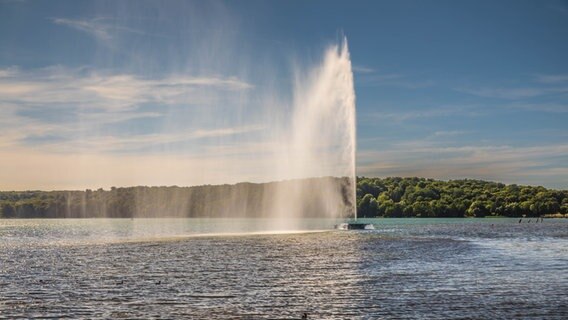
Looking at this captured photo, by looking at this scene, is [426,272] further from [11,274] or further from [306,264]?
[11,274]

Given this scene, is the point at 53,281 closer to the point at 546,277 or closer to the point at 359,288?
the point at 359,288

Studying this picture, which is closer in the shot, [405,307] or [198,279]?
[405,307]

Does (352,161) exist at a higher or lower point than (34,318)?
higher

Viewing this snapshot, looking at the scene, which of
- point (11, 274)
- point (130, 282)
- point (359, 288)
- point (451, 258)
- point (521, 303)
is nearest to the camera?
point (521, 303)

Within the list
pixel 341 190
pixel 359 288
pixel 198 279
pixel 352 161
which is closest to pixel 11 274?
pixel 198 279

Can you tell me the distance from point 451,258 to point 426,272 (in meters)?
14.7

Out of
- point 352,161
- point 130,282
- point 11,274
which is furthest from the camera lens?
point 352,161

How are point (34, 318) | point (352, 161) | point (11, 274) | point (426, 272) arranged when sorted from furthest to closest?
point (352, 161), point (11, 274), point (426, 272), point (34, 318)

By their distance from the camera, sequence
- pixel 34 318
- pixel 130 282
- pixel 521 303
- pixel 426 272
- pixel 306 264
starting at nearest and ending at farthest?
pixel 34 318 → pixel 521 303 → pixel 130 282 → pixel 426 272 → pixel 306 264

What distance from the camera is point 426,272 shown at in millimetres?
51281

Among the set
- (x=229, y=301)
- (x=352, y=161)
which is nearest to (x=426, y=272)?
(x=229, y=301)

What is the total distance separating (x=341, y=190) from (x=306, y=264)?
221 feet

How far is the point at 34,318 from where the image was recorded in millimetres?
33281

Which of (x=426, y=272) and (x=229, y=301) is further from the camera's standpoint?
(x=426, y=272)
